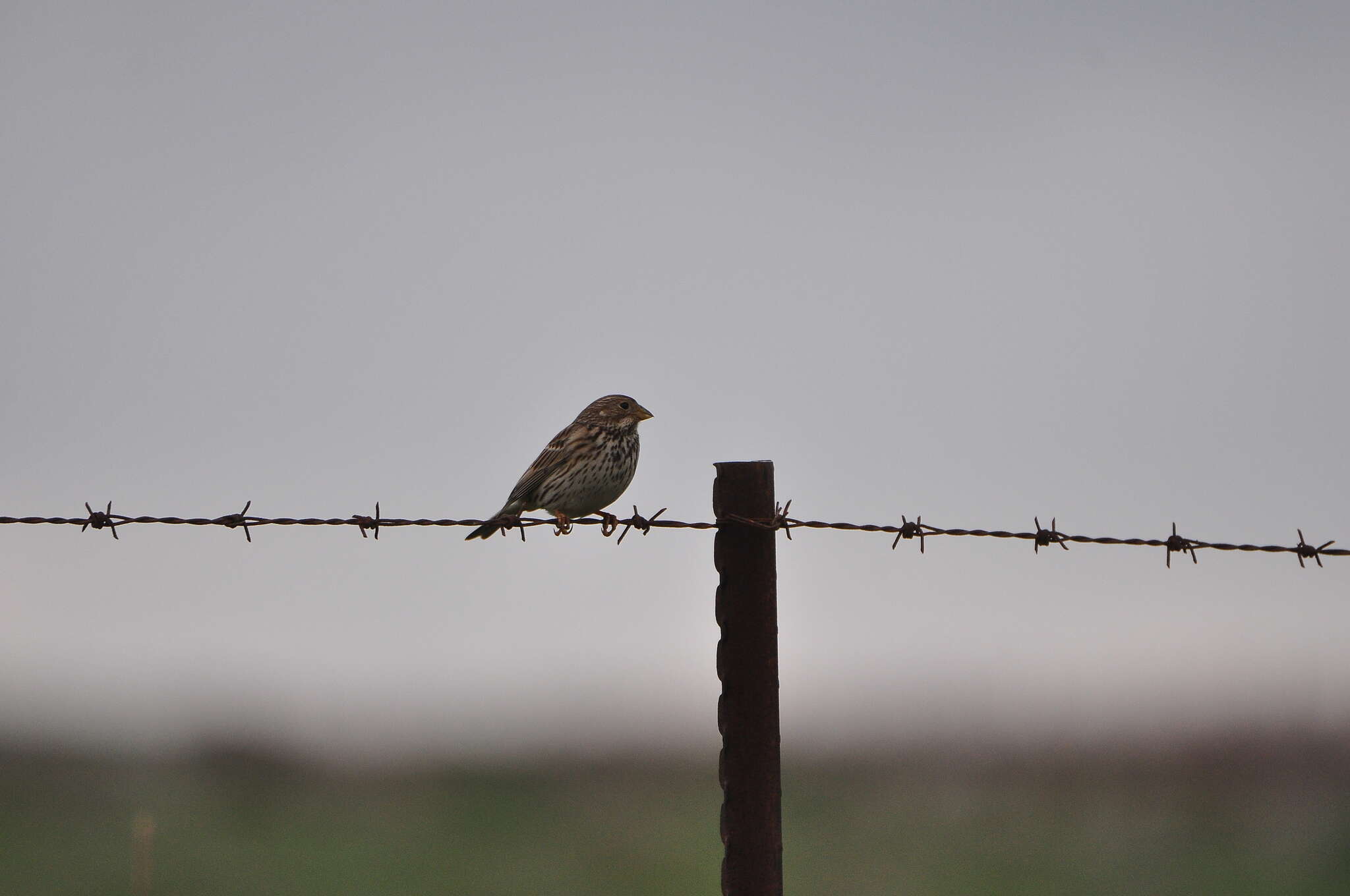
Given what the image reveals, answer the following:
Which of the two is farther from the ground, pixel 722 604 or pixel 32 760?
pixel 32 760

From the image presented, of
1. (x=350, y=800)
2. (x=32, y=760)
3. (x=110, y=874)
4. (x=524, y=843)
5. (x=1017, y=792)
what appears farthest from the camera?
(x=32, y=760)

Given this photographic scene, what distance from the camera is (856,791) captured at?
89.1ft

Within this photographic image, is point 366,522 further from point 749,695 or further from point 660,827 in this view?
point 660,827

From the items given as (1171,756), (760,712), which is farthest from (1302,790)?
(760,712)

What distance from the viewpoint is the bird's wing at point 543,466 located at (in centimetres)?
821

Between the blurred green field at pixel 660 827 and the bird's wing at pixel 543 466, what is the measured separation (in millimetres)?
11626

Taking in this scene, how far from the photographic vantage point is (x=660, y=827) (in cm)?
2386

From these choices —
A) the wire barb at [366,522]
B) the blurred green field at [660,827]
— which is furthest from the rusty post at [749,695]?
the blurred green field at [660,827]

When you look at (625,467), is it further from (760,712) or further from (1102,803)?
(1102,803)

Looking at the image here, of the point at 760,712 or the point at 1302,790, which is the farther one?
the point at 1302,790

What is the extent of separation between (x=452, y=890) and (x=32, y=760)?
18675 mm

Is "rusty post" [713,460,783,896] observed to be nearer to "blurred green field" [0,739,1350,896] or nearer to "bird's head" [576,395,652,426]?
"bird's head" [576,395,652,426]

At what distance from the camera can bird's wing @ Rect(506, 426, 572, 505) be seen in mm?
8211

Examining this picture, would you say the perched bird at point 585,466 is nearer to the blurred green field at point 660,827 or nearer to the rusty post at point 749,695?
the rusty post at point 749,695
